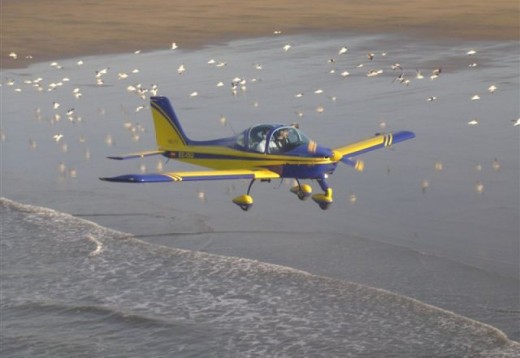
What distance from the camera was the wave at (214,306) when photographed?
22.9 m

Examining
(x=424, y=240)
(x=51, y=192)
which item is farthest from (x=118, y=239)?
(x=424, y=240)

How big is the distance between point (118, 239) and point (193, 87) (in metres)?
17.3

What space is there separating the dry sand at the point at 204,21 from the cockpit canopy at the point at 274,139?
29417mm

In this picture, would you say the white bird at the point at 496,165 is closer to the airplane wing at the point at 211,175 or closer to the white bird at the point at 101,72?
the airplane wing at the point at 211,175

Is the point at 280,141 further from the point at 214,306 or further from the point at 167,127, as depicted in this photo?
the point at 167,127

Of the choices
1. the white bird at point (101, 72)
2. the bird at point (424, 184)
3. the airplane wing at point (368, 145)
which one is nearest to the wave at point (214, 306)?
the airplane wing at point (368, 145)

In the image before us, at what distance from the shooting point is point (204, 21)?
65.1 m

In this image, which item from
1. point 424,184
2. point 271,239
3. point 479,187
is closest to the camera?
point 271,239

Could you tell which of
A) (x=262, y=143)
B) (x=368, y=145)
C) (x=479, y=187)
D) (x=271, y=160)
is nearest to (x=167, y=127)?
(x=262, y=143)

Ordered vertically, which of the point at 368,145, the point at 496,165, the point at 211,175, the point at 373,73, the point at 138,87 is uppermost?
the point at 373,73

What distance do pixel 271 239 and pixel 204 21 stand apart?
38918 millimetres

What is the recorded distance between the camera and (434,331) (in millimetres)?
22766

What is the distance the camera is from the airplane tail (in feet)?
96.2

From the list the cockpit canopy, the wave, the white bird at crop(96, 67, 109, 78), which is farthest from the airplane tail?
the white bird at crop(96, 67, 109, 78)
